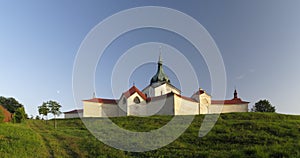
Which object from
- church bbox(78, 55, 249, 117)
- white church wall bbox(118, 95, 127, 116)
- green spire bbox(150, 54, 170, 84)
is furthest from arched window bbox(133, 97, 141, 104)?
green spire bbox(150, 54, 170, 84)

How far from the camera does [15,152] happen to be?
14414 mm

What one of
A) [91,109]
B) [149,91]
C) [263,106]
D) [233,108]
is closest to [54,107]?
[91,109]

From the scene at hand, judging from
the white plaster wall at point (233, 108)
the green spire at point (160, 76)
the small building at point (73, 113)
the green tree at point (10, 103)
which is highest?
the green spire at point (160, 76)

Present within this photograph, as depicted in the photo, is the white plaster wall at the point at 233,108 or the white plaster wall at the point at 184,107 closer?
the white plaster wall at the point at 184,107

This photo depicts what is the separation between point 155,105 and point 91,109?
15026 mm

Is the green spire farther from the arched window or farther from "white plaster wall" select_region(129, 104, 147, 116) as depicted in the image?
"white plaster wall" select_region(129, 104, 147, 116)

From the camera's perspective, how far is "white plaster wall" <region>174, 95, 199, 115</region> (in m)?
53.8

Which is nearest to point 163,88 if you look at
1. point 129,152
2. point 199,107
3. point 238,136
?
point 199,107

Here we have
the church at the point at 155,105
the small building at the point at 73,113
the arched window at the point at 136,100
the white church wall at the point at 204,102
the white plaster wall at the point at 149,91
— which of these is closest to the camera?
the church at the point at 155,105

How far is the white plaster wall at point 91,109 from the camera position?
57666 millimetres

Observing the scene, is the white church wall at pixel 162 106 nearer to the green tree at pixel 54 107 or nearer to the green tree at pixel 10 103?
the green tree at pixel 54 107

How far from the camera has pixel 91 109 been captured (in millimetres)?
58094

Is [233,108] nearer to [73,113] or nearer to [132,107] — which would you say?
[132,107]

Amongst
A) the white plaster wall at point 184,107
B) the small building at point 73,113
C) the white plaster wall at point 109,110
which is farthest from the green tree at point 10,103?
the white plaster wall at point 184,107
